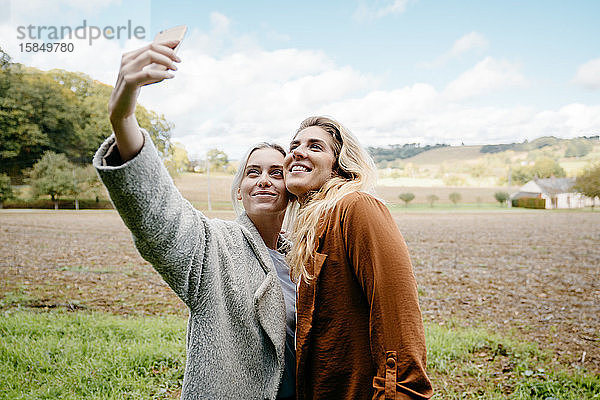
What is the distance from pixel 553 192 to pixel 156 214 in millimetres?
27699

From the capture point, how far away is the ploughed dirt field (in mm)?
4965

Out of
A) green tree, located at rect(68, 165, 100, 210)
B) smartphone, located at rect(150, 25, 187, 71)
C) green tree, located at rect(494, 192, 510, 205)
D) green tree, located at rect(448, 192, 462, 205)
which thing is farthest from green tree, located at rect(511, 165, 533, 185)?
smartphone, located at rect(150, 25, 187, 71)

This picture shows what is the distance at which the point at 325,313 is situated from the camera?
3.33 feet

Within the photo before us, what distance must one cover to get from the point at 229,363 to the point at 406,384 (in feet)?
1.44

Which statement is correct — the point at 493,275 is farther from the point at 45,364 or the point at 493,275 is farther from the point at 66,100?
the point at 66,100

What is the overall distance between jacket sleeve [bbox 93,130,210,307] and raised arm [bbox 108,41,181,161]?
35 millimetres

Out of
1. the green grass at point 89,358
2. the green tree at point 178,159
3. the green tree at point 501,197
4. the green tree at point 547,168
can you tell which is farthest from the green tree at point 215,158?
the green tree at point 501,197

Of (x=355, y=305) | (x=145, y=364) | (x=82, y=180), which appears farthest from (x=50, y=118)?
(x=355, y=305)

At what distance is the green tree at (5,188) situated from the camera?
9.11 meters

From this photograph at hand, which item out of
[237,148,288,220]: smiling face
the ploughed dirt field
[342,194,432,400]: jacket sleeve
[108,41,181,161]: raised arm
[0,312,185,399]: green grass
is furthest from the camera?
the ploughed dirt field

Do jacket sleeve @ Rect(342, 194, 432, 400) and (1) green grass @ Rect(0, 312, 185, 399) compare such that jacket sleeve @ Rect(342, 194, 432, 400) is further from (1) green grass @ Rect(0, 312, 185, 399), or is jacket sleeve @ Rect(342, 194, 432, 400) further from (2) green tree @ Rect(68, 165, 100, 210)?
(2) green tree @ Rect(68, 165, 100, 210)

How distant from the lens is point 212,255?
103 cm

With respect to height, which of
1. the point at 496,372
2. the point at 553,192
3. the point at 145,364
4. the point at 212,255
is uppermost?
the point at 212,255

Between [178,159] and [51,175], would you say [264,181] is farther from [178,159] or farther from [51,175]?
[51,175]
